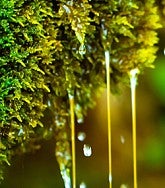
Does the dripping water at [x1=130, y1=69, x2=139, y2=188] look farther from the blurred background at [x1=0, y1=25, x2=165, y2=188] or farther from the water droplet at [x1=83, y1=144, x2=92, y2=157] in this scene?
the water droplet at [x1=83, y1=144, x2=92, y2=157]

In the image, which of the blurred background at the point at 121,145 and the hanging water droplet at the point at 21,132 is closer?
the hanging water droplet at the point at 21,132

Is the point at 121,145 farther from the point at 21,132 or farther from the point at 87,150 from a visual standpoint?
the point at 21,132

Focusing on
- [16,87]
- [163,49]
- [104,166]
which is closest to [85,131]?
[104,166]

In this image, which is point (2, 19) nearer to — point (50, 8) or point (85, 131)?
point (50, 8)

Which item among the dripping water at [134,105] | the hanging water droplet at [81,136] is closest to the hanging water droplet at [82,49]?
the dripping water at [134,105]

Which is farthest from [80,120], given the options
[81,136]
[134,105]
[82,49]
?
[82,49]

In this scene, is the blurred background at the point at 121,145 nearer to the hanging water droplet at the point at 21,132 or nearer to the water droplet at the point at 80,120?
the water droplet at the point at 80,120

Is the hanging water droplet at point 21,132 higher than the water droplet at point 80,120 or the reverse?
the reverse
